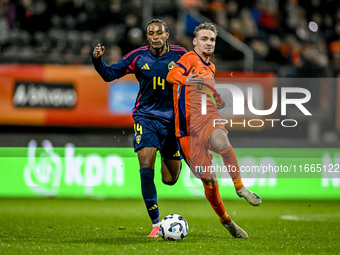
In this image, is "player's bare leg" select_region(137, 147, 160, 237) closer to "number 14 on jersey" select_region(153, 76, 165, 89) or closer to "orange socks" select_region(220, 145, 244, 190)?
"number 14 on jersey" select_region(153, 76, 165, 89)

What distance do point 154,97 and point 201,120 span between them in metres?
0.74

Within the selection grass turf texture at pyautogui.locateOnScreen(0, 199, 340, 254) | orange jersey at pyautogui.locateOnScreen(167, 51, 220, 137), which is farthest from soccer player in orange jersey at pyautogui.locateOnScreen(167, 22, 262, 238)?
grass turf texture at pyautogui.locateOnScreen(0, 199, 340, 254)

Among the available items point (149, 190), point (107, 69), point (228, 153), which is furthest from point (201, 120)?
point (107, 69)

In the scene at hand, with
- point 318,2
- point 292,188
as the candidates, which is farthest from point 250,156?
point 318,2

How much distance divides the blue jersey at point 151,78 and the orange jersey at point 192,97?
291 mm

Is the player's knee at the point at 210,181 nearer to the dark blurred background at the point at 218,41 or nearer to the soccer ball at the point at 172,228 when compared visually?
the soccer ball at the point at 172,228

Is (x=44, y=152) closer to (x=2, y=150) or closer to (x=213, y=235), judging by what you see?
(x=2, y=150)

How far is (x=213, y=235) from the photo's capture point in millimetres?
6742

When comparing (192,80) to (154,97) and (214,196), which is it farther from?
(214,196)

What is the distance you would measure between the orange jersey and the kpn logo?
3.94 meters

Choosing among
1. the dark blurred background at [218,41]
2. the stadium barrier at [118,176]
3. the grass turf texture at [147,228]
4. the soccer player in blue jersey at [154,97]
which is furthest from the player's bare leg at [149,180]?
the dark blurred background at [218,41]

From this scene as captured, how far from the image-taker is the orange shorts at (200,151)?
6148 millimetres

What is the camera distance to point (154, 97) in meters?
6.71

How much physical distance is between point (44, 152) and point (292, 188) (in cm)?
417
